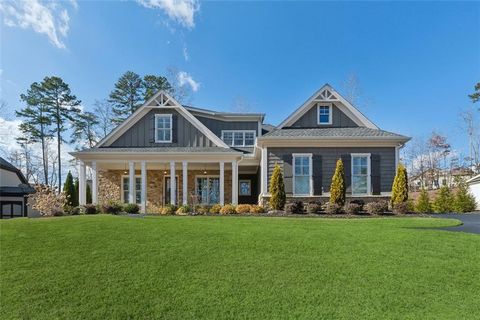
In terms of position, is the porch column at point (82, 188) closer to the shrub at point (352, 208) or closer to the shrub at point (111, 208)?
the shrub at point (111, 208)

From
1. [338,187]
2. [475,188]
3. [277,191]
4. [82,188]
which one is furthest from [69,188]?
[475,188]

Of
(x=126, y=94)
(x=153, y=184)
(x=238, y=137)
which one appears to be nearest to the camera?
(x=153, y=184)

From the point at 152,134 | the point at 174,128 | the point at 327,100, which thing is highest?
the point at 327,100

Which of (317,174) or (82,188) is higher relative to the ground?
(317,174)

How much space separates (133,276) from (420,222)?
28.6ft

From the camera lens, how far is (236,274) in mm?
5469

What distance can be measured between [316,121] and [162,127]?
8248 millimetres

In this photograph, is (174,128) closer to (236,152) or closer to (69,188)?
(236,152)

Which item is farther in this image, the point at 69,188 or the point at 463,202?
the point at 69,188

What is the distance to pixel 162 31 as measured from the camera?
1494 cm

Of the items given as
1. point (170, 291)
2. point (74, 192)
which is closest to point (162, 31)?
point (74, 192)

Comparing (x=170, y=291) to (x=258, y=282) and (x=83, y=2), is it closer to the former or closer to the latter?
(x=258, y=282)

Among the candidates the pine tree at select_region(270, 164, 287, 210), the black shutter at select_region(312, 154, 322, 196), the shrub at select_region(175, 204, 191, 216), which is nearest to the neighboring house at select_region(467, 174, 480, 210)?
the black shutter at select_region(312, 154, 322, 196)

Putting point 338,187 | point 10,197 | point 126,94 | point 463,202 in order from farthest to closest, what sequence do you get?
point 126,94 → point 10,197 → point 463,202 → point 338,187
